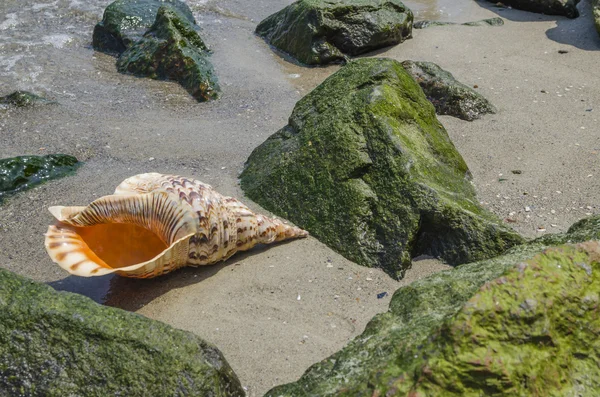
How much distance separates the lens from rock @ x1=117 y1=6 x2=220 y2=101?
23.7 feet

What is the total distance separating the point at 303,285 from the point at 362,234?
0.54 m

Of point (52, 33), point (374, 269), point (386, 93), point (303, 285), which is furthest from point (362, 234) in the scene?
point (52, 33)

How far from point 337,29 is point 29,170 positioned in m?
4.21

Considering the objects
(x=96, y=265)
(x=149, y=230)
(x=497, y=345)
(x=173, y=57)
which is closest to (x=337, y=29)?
(x=173, y=57)

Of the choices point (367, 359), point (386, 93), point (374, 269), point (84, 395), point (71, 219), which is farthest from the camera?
point (386, 93)

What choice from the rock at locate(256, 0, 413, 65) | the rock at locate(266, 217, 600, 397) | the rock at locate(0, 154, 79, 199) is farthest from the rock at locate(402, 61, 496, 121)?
the rock at locate(266, 217, 600, 397)

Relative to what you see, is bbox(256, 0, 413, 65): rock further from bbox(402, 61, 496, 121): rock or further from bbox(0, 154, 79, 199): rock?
bbox(0, 154, 79, 199): rock

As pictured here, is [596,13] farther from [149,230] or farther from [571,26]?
[149,230]

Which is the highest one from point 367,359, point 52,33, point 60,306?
point 367,359

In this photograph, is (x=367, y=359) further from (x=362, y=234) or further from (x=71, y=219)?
(x=71, y=219)

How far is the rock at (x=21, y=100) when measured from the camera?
21.7 feet

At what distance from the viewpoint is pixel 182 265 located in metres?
4.05

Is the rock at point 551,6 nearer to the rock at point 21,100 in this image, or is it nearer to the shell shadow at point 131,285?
the rock at point 21,100

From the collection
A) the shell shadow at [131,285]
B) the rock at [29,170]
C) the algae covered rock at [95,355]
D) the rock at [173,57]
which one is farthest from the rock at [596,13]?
the algae covered rock at [95,355]
